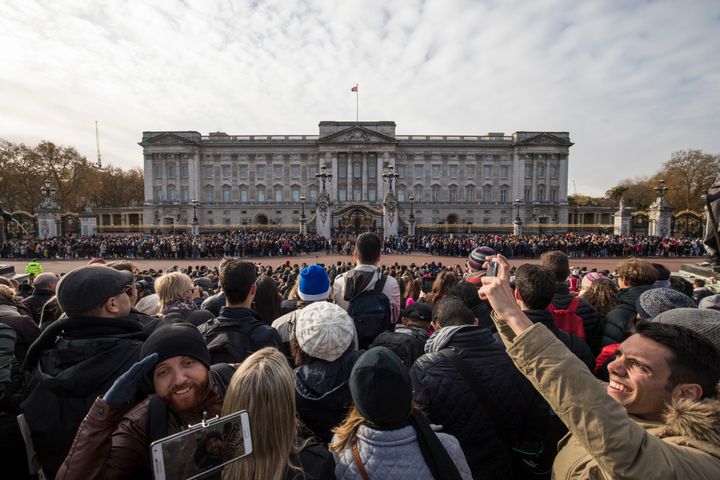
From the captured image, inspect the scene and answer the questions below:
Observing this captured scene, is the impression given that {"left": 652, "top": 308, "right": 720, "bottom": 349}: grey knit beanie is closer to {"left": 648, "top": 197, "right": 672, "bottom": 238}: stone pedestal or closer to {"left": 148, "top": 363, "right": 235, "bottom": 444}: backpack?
{"left": 148, "top": 363, "right": 235, "bottom": 444}: backpack

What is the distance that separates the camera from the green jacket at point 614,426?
1352 millimetres

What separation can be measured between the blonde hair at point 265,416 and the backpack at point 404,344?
171cm

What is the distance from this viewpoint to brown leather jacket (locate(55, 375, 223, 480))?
1.74m

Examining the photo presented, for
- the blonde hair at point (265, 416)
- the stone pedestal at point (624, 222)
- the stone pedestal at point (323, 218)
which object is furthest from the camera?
the stone pedestal at point (323, 218)

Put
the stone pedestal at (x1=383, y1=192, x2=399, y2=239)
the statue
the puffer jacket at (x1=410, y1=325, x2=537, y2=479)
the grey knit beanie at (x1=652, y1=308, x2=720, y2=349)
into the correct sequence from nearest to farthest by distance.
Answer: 1. the grey knit beanie at (x1=652, y1=308, x2=720, y2=349)
2. the puffer jacket at (x1=410, y1=325, x2=537, y2=479)
3. the statue
4. the stone pedestal at (x1=383, y1=192, x2=399, y2=239)

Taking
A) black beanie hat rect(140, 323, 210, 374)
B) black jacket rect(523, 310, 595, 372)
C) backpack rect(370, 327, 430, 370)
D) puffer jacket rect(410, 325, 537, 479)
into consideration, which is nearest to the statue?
black jacket rect(523, 310, 595, 372)

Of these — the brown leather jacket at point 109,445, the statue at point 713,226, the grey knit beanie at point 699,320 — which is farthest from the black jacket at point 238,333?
the statue at point 713,226

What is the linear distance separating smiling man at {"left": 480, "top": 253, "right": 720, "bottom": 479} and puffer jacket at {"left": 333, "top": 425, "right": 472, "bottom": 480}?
0.67 meters

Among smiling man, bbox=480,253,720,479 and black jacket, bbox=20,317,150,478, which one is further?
black jacket, bbox=20,317,150,478

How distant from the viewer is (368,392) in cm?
180

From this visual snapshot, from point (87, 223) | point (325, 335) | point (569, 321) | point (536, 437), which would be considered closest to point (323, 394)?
point (325, 335)

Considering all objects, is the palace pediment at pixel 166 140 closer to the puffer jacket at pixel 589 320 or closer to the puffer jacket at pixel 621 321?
the puffer jacket at pixel 589 320

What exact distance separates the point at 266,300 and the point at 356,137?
55.4 meters

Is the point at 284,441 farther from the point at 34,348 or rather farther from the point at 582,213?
the point at 582,213
